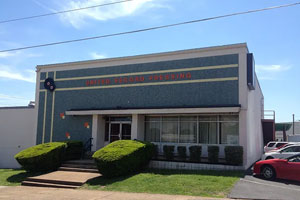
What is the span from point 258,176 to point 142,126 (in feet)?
26.0

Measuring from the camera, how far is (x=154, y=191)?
37.1 feet

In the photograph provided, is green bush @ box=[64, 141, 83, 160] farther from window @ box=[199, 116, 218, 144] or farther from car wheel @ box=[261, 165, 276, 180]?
car wheel @ box=[261, 165, 276, 180]

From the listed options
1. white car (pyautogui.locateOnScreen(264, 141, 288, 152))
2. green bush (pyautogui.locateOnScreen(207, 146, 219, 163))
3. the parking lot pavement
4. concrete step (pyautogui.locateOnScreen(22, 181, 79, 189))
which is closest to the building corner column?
concrete step (pyautogui.locateOnScreen(22, 181, 79, 189))

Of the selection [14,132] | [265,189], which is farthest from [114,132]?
[265,189]

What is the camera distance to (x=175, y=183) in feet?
39.6

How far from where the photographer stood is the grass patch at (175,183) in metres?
11.0

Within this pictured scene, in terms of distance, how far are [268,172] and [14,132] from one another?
60.6 ft

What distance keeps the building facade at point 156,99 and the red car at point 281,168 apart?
2.45m

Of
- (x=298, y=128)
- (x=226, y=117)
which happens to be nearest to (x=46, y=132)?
(x=226, y=117)

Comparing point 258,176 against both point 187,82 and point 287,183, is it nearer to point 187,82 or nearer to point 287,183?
point 287,183

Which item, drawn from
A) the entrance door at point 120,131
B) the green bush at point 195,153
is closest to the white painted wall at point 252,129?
the green bush at point 195,153

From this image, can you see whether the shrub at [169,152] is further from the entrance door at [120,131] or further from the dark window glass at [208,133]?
the entrance door at [120,131]

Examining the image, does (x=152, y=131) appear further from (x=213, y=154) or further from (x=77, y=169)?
(x=77, y=169)

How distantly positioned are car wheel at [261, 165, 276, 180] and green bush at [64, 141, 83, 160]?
11.1 meters
